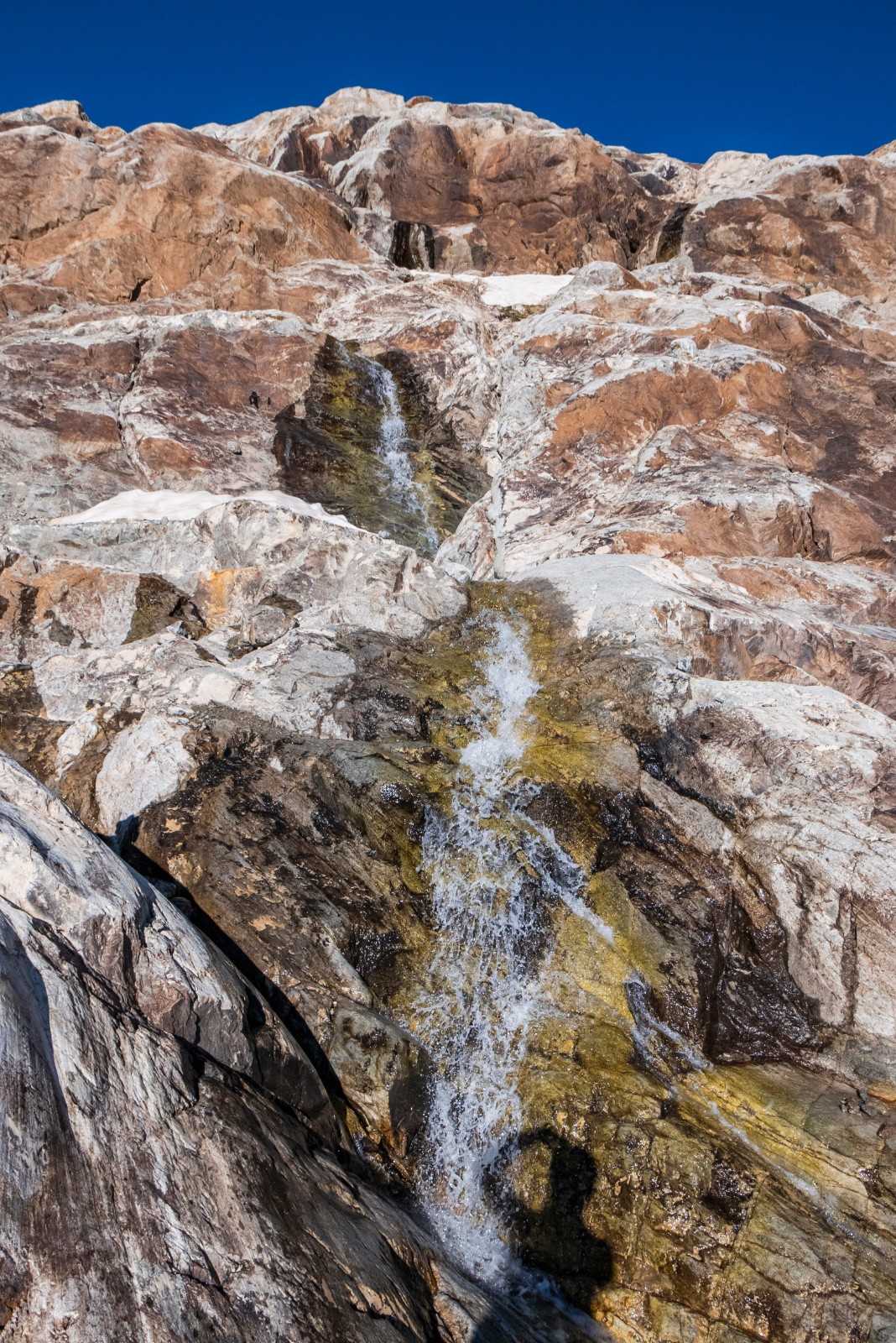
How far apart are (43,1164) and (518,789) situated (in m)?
8.89

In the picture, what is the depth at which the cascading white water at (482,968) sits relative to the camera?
8.95 meters

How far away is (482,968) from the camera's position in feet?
35.7

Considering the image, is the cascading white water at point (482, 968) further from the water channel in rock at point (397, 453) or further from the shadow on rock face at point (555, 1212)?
the water channel in rock at point (397, 453)

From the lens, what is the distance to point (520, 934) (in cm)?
1123

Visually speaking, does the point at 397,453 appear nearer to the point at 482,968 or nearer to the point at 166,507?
the point at 166,507

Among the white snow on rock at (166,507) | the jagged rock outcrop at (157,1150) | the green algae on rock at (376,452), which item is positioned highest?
the green algae on rock at (376,452)

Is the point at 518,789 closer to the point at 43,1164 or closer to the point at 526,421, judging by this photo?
the point at 43,1164

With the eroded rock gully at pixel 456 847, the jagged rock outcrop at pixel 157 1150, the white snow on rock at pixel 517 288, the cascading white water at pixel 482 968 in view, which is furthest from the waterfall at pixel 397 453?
the jagged rock outcrop at pixel 157 1150

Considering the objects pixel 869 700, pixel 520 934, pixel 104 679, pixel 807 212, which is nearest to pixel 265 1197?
pixel 520 934

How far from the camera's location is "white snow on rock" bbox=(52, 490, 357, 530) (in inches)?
807

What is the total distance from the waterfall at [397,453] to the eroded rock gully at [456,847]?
30 cm

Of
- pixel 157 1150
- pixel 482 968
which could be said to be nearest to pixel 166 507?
pixel 482 968

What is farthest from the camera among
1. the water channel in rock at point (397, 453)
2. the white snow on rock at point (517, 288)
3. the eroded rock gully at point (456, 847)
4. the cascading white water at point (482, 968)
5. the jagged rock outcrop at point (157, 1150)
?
the white snow on rock at point (517, 288)

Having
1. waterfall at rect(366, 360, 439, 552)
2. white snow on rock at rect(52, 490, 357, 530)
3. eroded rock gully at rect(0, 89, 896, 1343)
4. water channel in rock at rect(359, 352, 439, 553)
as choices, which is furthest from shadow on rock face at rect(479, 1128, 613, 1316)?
waterfall at rect(366, 360, 439, 552)
